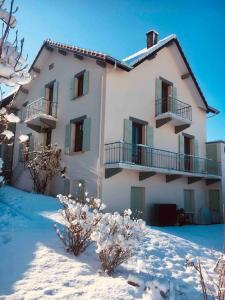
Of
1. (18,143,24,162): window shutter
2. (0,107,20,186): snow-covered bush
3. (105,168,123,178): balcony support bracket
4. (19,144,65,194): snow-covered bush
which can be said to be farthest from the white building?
(0,107,20,186): snow-covered bush

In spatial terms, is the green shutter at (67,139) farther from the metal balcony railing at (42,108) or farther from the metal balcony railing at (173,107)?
the metal balcony railing at (173,107)

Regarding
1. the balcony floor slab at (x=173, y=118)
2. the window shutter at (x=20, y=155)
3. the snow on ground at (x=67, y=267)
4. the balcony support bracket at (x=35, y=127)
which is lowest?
the snow on ground at (x=67, y=267)

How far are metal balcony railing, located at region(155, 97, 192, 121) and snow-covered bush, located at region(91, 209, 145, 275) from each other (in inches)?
443

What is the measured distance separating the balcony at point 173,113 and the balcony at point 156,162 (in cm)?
173

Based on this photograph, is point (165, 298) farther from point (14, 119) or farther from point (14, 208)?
point (14, 208)

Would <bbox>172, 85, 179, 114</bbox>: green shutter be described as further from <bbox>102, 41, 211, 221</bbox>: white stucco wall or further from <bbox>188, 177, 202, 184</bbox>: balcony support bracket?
<bbox>188, 177, 202, 184</bbox>: balcony support bracket

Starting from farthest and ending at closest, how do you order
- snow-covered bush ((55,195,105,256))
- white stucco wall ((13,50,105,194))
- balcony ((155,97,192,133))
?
balcony ((155,97,192,133)), white stucco wall ((13,50,105,194)), snow-covered bush ((55,195,105,256))

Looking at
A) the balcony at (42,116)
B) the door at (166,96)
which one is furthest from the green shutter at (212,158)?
the balcony at (42,116)

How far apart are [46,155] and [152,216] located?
6.63 metres

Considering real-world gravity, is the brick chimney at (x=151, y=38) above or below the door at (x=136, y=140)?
above

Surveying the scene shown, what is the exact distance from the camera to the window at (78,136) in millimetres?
14806

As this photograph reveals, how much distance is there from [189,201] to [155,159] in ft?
14.5

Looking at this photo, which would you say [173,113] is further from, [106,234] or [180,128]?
[106,234]

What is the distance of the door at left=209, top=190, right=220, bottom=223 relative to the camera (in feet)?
57.5
